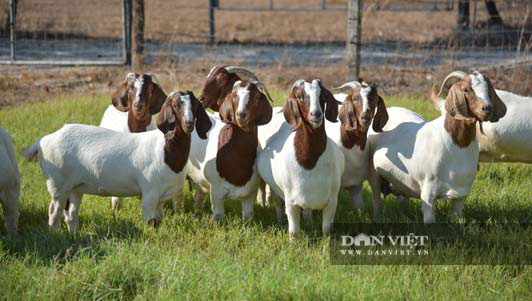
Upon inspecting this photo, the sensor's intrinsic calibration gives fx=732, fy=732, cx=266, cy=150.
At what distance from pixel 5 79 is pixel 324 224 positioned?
28.7 feet

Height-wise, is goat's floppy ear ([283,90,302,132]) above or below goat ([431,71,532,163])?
above

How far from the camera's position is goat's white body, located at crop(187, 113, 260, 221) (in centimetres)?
632

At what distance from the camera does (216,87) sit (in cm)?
693

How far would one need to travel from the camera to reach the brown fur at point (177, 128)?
602 centimetres

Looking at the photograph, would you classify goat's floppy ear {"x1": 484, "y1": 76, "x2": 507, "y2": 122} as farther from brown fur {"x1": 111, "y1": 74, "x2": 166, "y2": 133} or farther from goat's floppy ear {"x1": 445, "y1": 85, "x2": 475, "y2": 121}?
brown fur {"x1": 111, "y1": 74, "x2": 166, "y2": 133}

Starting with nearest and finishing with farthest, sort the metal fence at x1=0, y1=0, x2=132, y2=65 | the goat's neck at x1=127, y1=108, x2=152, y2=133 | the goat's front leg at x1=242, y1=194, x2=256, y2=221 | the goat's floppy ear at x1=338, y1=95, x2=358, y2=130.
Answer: the goat's floppy ear at x1=338, y1=95, x2=358, y2=130, the goat's front leg at x1=242, y1=194, x2=256, y2=221, the goat's neck at x1=127, y1=108, x2=152, y2=133, the metal fence at x1=0, y1=0, x2=132, y2=65

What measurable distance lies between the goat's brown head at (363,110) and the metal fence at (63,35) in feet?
26.0

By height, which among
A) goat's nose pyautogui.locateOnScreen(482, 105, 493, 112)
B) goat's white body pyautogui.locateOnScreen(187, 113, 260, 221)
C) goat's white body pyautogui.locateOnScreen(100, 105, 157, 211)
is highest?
goat's nose pyautogui.locateOnScreen(482, 105, 493, 112)

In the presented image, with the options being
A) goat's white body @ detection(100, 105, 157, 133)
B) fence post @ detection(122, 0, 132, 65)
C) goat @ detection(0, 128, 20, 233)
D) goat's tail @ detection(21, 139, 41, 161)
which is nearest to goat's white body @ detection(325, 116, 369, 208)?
goat's white body @ detection(100, 105, 157, 133)

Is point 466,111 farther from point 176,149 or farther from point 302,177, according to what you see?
point 176,149

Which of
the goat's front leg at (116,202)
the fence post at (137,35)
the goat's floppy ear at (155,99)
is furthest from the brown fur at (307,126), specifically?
the fence post at (137,35)

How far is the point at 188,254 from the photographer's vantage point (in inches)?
228

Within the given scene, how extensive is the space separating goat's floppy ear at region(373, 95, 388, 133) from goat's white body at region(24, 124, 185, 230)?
5.68ft

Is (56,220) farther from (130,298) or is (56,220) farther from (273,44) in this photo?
(273,44)
